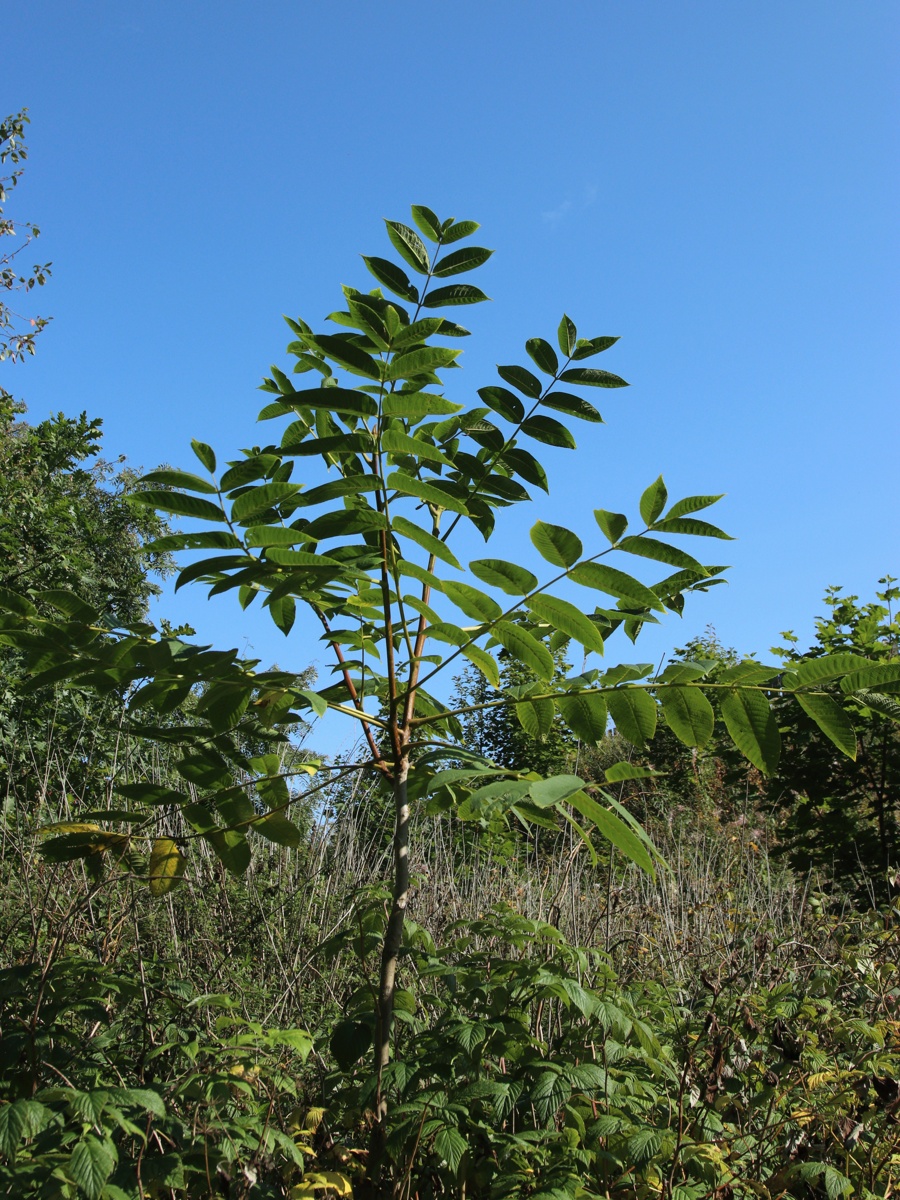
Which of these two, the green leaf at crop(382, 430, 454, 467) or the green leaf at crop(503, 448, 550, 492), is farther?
the green leaf at crop(503, 448, 550, 492)

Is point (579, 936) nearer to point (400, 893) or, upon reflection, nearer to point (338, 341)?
point (400, 893)

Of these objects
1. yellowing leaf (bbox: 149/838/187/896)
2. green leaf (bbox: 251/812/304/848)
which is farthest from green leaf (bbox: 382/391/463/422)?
yellowing leaf (bbox: 149/838/187/896)

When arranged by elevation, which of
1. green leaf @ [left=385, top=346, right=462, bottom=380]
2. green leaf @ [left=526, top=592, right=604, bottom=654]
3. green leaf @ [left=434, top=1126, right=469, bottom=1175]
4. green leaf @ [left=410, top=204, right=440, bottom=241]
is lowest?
green leaf @ [left=434, top=1126, right=469, bottom=1175]

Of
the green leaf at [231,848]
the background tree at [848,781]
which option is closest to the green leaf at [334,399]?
the green leaf at [231,848]

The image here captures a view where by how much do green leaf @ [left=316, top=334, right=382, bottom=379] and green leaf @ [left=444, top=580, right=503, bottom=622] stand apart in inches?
15.6

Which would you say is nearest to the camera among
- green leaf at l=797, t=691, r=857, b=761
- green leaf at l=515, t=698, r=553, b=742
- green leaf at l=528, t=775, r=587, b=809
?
green leaf at l=528, t=775, r=587, b=809

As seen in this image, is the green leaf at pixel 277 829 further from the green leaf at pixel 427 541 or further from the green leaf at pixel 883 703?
the green leaf at pixel 883 703

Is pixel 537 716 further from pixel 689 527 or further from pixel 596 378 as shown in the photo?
pixel 596 378

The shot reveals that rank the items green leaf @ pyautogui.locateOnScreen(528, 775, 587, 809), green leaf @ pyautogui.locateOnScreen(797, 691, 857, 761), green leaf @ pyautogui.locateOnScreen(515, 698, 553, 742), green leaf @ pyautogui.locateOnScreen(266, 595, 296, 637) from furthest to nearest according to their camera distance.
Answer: green leaf @ pyautogui.locateOnScreen(266, 595, 296, 637) < green leaf @ pyautogui.locateOnScreen(515, 698, 553, 742) < green leaf @ pyautogui.locateOnScreen(797, 691, 857, 761) < green leaf @ pyautogui.locateOnScreen(528, 775, 587, 809)

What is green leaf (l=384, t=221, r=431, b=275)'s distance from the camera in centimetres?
168

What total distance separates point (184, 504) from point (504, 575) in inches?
23.5

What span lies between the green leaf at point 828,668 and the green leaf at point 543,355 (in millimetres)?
780

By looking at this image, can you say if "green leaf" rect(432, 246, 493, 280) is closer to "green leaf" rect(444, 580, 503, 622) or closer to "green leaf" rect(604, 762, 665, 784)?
"green leaf" rect(444, 580, 503, 622)

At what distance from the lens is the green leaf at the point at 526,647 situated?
57.0 inches
